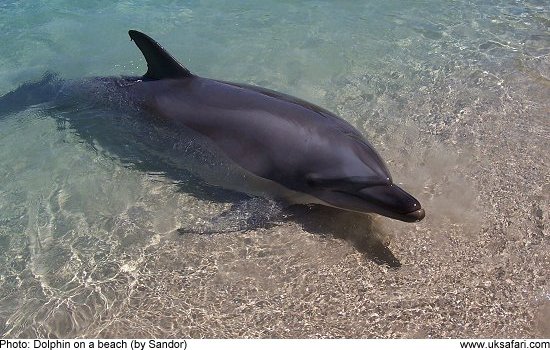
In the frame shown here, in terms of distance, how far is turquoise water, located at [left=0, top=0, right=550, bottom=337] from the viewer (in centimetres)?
557

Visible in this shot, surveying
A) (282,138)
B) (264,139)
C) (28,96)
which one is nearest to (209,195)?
(264,139)

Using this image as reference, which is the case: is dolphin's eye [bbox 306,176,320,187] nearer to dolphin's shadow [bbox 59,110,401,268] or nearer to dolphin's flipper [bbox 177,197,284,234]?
dolphin's shadow [bbox 59,110,401,268]

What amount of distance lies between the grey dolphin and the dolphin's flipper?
1.15 feet

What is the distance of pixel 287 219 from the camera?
6707 millimetres

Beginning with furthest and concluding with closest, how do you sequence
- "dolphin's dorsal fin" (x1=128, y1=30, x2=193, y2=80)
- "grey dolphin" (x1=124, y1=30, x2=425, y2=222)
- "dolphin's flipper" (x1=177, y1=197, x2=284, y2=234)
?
"dolphin's dorsal fin" (x1=128, y1=30, x2=193, y2=80)
"dolphin's flipper" (x1=177, y1=197, x2=284, y2=234)
"grey dolphin" (x1=124, y1=30, x2=425, y2=222)

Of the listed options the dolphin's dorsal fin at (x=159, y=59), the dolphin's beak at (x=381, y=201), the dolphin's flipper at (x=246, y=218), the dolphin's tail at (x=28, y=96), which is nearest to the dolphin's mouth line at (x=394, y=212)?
the dolphin's beak at (x=381, y=201)

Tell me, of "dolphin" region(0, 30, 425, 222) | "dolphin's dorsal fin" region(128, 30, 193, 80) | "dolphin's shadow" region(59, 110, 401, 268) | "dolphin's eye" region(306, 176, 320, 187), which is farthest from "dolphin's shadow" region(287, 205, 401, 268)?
"dolphin's dorsal fin" region(128, 30, 193, 80)

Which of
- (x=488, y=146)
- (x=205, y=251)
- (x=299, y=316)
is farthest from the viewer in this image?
(x=488, y=146)

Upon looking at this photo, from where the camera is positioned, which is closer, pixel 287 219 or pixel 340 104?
pixel 287 219
